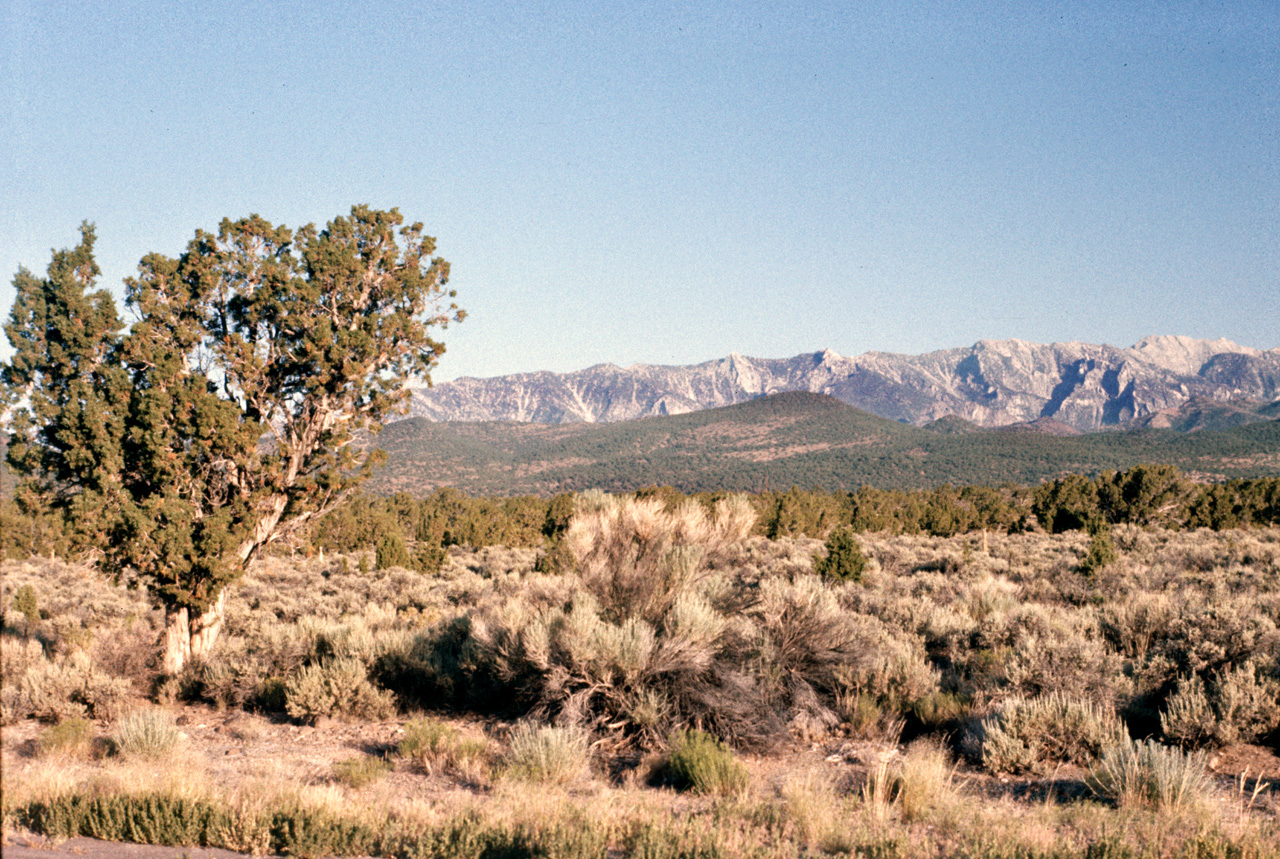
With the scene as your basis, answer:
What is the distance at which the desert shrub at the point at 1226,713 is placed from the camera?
24.7ft

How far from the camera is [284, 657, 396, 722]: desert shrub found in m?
9.43

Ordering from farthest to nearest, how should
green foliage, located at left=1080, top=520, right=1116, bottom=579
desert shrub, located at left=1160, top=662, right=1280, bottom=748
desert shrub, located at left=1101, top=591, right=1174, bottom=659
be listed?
green foliage, located at left=1080, top=520, right=1116, bottom=579
desert shrub, located at left=1101, top=591, right=1174, bottom=659
desert shrub, located at left=1160, top=662, right=1280, bottom=748

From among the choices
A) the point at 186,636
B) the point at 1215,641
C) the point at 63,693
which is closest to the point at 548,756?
the point at 63,693

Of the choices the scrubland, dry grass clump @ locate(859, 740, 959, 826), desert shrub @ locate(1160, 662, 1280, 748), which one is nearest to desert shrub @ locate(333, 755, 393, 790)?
the scrubland

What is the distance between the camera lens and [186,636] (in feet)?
36.2

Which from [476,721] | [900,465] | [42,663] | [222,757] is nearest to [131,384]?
[42,663]

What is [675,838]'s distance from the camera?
5258mm

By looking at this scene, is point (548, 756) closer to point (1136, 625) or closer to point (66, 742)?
point (66, 742)

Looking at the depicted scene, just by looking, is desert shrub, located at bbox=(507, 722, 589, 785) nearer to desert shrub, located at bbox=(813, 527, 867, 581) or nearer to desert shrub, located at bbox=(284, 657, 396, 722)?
desert shrub, located at bbox=(284, 657, 396, 722)

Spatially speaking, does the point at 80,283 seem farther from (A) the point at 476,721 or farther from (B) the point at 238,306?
(A) the point at 476,721

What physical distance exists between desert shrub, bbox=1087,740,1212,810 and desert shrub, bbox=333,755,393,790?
643 centimetres

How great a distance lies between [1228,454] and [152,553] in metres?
153

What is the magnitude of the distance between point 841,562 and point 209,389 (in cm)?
1356

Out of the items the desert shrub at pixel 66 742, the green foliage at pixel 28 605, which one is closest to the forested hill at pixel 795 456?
the green foliage at pixel 28 605
